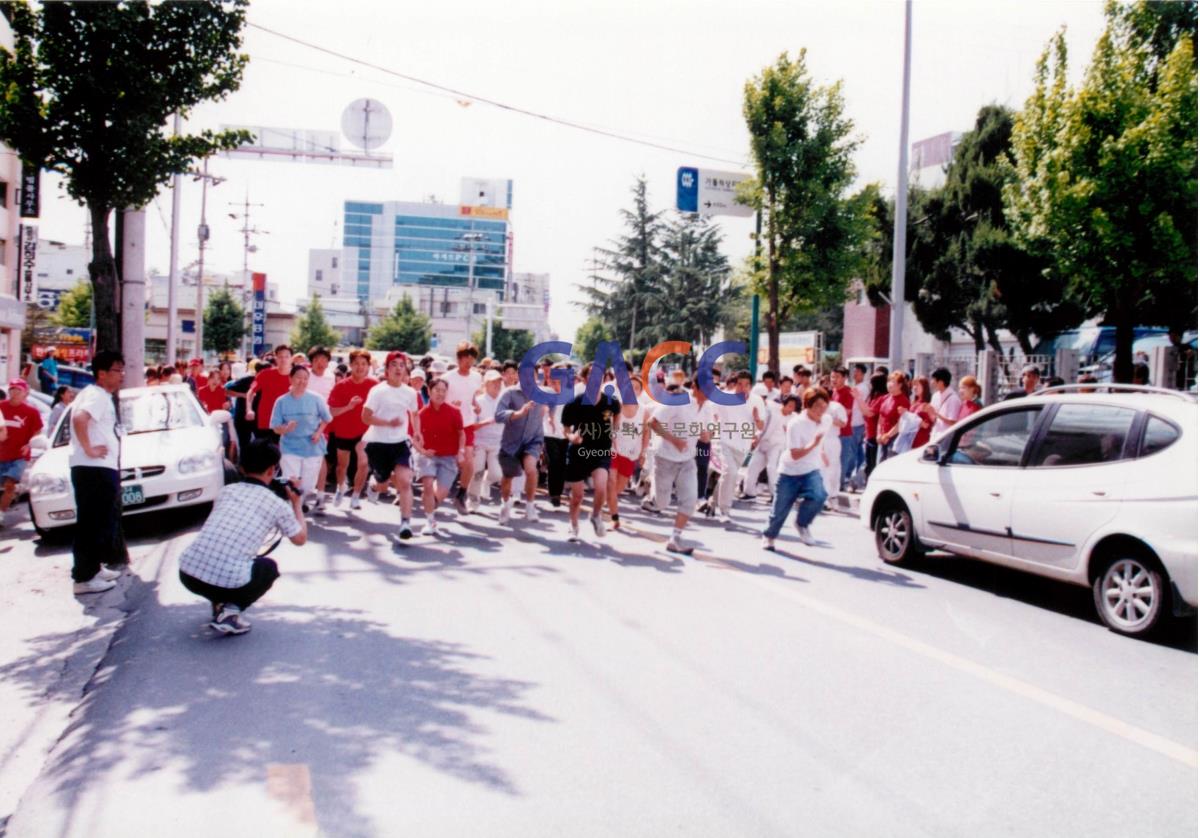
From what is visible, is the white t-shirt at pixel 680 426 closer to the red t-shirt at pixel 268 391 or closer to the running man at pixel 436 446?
the running man at pixel 436 446

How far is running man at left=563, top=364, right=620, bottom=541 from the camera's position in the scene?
30.3 feet

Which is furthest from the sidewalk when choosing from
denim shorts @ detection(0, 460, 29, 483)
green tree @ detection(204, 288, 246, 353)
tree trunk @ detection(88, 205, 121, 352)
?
green tree @ detection(204, 288, 246, 353)

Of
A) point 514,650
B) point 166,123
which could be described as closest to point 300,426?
point 166,123

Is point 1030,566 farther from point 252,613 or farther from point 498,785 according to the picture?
point 252,613

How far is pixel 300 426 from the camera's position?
984 centimetres

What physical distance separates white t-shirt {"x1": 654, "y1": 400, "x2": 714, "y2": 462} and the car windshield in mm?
5289

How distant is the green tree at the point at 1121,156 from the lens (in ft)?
57.4

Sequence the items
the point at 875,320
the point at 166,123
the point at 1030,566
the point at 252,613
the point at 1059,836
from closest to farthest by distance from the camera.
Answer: the point at 1059,836 → the point at 252,613 → the point at 1030,566 → the point at 166,123 → the point at 875,320

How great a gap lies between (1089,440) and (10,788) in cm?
666

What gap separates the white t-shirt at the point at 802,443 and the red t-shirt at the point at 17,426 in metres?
8.15

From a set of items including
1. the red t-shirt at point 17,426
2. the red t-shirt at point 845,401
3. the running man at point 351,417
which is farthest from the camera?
the red t-shirt at point 845,401

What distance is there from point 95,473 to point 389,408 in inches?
116

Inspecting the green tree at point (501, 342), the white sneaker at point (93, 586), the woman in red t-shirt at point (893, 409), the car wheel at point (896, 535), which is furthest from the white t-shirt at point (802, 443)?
the green tree at point (501, 342)

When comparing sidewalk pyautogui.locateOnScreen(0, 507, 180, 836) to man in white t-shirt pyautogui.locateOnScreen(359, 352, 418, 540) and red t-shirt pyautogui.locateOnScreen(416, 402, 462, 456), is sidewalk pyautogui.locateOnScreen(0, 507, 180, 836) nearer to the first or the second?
man in white t-shirt pyautogui.locateOnScreen(359, 352, 418, 540)
